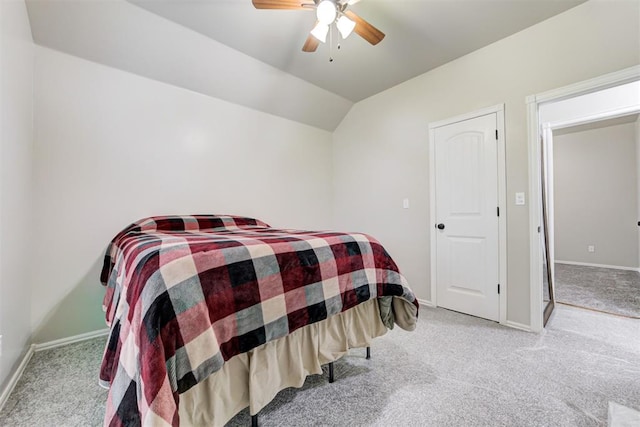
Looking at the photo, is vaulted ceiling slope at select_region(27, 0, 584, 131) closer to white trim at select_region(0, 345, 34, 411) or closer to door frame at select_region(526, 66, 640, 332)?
door frame at select_region(526, 66, 640, 332)

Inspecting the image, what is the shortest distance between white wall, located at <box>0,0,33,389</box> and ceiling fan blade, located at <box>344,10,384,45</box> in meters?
1.92

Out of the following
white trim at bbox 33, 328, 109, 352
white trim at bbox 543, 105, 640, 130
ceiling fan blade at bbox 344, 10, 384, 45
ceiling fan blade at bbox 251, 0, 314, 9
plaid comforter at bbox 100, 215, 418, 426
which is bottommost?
white trim at bbox 33, 328, 109, 352

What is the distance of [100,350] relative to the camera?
1855mm

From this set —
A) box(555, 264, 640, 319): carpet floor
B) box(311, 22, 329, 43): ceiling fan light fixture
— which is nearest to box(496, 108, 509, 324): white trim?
box(555, 264, 640, 319): carpet floor

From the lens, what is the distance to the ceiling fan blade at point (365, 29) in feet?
5.69

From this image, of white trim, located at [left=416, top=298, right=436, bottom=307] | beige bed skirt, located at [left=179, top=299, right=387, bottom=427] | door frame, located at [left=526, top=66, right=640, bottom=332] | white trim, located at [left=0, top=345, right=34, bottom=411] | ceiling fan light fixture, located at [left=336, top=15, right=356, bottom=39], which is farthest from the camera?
white trim, located at [left=416, top=298, right=436, bottom=307]

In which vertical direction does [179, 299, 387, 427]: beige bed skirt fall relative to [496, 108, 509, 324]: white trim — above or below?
below

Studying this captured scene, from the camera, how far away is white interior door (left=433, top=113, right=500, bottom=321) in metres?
2.36

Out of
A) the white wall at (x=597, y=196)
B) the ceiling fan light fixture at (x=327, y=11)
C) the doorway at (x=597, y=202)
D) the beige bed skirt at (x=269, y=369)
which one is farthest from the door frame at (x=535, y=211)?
the white wall at (x=597, y=196)

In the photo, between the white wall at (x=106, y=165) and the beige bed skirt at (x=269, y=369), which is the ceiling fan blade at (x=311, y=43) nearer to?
the white wall at (x=106, y=165)

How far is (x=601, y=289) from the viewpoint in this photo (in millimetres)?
3205

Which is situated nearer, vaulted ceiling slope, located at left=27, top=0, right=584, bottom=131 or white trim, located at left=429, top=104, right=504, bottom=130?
vaulted ceiling slope, located at left=27, top=0, right=584, bottom=131

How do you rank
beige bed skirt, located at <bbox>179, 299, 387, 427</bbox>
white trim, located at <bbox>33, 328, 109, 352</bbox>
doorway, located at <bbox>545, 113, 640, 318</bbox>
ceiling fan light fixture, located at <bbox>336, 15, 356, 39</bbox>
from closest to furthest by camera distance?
1. beige bed skirt, located at <bbox>179, 299, 387, 427</bbox>
2. ceiling fan light fixture, located at <bbox>336, 15, 356, 39</bbox>
3. white trim, located at <bbox>33, 328, 109, 352</bbox>
4. doorway, located at <bbox>545, 113, 640, 318</bbox>

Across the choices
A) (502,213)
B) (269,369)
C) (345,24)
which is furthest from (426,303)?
(345,24)
